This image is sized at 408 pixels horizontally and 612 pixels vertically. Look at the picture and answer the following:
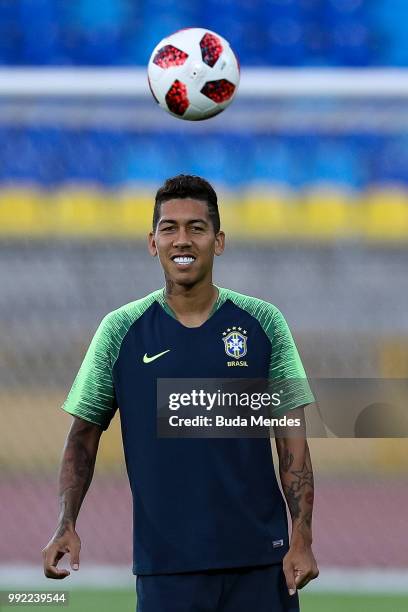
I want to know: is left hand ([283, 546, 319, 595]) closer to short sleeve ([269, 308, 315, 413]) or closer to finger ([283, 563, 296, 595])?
finger ([283, 563, 296, 595])

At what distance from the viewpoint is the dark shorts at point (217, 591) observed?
2191 millimetres

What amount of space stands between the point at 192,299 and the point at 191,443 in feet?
1.07

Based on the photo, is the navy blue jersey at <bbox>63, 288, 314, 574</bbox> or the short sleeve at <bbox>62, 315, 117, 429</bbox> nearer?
the navy blue jersey at <bbox>63, 288, 314, 574</bbox>

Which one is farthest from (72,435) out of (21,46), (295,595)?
(21,46)

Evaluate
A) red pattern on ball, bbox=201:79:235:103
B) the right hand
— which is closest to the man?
the right hand

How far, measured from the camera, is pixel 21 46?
9.23 meters

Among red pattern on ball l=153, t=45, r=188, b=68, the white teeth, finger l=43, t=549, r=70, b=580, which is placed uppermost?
red pattern on ball l=153, t=45, r=188, b=68

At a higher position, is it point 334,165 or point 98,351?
point 334,165

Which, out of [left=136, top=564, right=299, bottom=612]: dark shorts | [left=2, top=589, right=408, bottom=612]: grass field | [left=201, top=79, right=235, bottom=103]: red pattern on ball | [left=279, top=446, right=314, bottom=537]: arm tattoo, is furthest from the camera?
[left=2, top=589, right=408, bottom=612]: grass field

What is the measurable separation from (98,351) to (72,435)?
20 cm

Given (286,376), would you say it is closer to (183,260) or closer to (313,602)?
(183,260)

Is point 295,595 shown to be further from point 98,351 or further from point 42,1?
point 42,1

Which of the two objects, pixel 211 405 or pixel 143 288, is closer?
pixel 211 405

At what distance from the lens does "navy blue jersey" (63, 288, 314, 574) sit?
7.25ft
